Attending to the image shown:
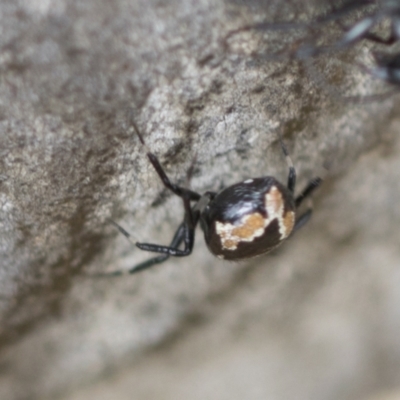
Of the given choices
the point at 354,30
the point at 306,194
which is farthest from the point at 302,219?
the point at 354,30

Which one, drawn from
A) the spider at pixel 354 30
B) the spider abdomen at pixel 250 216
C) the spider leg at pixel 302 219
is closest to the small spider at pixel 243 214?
the spider abdomen at pixel 250 216

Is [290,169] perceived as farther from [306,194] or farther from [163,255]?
[163,255]

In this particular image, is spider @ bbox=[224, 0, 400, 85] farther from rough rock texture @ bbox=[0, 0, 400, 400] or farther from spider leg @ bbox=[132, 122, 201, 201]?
spider leg @ bbox=[132, 122, 201, 201]

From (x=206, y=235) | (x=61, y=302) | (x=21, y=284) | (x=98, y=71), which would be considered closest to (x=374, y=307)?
(x=206, y=235)

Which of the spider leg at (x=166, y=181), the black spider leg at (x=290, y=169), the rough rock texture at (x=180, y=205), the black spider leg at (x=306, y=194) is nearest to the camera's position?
the rough rock texture at (x=180, y=205)

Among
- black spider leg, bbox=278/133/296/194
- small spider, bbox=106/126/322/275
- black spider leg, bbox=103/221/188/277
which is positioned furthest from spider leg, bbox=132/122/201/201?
black spider leg, bbox=278/133/296/194

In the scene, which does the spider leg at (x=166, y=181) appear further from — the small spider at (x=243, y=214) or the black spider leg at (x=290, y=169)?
the black spider leg at (x=290, y=169)
